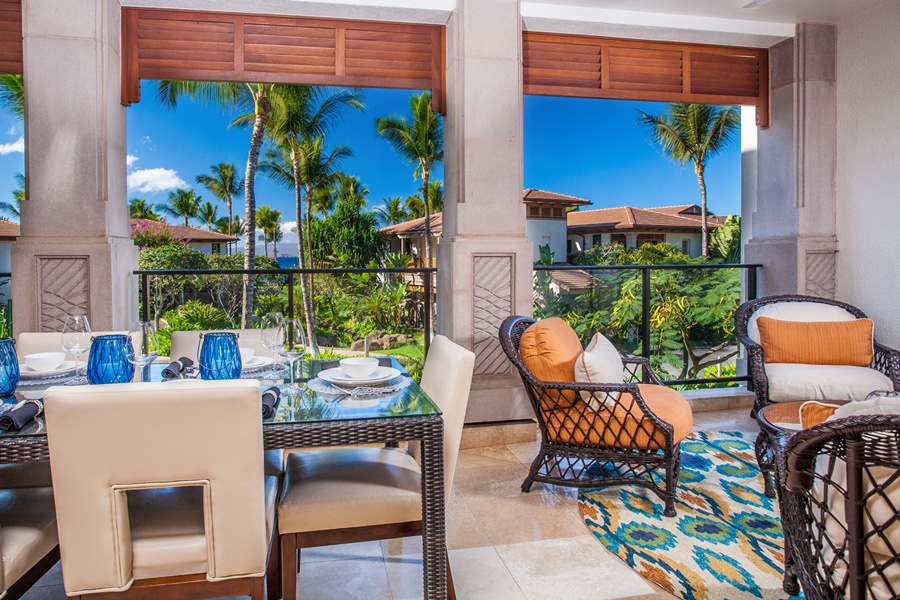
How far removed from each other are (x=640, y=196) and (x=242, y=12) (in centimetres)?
2037

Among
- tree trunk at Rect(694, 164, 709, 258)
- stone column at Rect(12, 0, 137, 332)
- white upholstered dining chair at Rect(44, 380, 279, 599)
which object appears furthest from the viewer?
tree trunk at Rect(694, 164, 709, 258)

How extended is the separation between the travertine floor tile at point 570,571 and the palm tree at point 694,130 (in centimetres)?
1795

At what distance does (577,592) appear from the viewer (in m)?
2.17

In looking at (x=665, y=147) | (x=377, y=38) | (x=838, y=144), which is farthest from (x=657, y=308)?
(x=665, y=147)

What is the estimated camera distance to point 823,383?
3557 mm

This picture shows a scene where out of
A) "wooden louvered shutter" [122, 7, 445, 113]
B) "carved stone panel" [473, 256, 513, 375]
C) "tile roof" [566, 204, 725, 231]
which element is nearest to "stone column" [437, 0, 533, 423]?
"carved stone panel" [473, 256, 513, 375]

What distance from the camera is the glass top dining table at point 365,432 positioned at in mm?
1633

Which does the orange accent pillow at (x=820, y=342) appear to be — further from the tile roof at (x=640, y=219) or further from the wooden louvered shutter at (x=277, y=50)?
the tile roof at (x=640, y=219)

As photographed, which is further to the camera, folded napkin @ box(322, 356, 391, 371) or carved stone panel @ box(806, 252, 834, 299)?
carved stone panel @ box(806, 252, 834, 299)

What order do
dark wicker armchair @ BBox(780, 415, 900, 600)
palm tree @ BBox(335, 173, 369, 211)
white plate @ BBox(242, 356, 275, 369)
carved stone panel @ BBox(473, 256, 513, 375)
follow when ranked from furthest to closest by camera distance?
1. palm tree @ BBox(335, 173, 369, 211)
2. carved stone panel @ BBox(473, 256, 513, 375)
3. white plate @ BBox(242, 356, 275, 369)
4. dark wicker armchair @ BBox(780, 415, 900, 600)

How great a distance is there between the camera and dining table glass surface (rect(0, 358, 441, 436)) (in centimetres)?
178

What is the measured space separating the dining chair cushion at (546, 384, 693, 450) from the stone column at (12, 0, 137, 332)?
96.4 inches

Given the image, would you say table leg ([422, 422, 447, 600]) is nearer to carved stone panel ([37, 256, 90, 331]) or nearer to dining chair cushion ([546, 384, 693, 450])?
dining chair cushion ([546, 384, 693, 450])

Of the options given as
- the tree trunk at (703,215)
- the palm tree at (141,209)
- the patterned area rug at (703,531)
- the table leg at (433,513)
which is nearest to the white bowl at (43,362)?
the table leg at (433,513)
